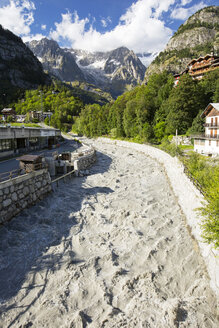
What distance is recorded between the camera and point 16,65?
16525 centimetres

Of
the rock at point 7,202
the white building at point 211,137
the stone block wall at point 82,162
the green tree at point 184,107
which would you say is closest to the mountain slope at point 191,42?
the green tree at point 184,107

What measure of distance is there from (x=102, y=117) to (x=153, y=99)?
39.1 meters

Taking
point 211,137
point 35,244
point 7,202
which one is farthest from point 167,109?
point 35,244

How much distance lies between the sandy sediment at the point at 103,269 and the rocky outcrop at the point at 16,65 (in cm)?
16911

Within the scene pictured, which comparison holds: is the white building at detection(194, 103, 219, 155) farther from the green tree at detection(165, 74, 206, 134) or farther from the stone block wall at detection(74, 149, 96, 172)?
the stone block wall at detection(74, 149, 96, 172)

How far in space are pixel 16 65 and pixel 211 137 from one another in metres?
190

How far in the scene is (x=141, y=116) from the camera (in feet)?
205

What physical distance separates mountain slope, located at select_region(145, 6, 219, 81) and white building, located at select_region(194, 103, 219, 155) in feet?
395

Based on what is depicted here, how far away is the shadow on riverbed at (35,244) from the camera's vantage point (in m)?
8.55

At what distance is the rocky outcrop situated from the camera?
157 meters

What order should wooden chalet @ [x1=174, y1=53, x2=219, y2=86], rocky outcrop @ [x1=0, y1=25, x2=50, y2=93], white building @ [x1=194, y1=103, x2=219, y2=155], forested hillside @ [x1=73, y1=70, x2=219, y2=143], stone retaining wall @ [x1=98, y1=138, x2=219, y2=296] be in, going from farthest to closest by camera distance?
rocky outcrop @ [x1=0, y1=25, x2=50, y2=93] < wooden chalet @ [x1=174, y1=53, x2=219, y2=86] < forested hillside @ [x1=73, y1=70, x2=219, y2=143] < white building @ [x1=194, y1=103, x2=219, y2=155] < stone retaining wall @ [x1=98, y1=138, x2=219, y2=296]

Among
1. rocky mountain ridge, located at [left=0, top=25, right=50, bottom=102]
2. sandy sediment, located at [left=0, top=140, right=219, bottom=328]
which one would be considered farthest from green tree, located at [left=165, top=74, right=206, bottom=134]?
rocky mountain ridge, located at [left=0, top=25, right=50, bottom=102]

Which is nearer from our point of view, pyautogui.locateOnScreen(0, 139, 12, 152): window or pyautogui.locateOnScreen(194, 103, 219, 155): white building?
pyautogui.locateOnScreen(0, 139, 12, 152): window

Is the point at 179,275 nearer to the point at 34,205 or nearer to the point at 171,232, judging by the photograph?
the point at 171,232
